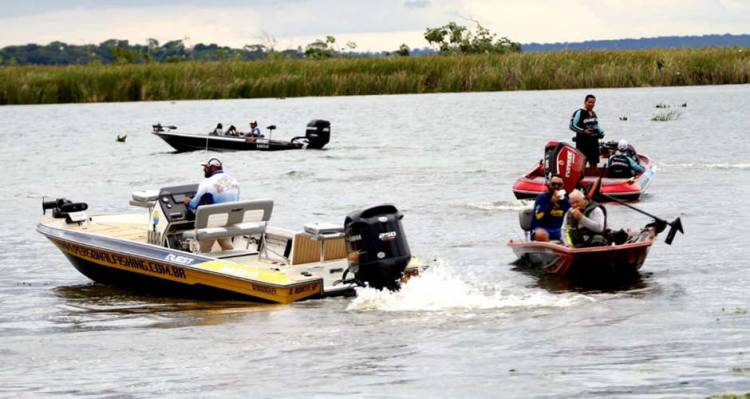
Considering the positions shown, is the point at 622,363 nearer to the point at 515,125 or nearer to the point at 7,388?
the point at 7,388

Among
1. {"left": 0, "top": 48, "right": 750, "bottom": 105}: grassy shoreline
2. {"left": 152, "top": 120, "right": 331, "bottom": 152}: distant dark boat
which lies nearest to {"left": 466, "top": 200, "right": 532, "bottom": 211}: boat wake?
{"left": 152, "top": 120, "right": 331, "bottom": 152}: distant dark boat

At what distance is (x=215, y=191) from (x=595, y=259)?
463 centimetres

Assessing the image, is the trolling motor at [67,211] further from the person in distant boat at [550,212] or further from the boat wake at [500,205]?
the boat wake at [500,205]

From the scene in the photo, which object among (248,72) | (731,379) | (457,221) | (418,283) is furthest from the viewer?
(248,72)

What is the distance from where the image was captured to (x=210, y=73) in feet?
208

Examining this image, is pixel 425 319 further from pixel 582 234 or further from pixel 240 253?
pixel 240 253

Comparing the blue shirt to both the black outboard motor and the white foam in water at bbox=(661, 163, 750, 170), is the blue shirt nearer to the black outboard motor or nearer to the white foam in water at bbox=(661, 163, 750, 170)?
the black outboard motor

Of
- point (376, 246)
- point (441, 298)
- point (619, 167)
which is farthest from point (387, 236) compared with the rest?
point (619, 167)

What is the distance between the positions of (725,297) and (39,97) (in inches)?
1967

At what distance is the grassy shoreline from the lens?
59.4 m

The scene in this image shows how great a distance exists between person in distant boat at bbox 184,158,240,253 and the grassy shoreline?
44.3 meters

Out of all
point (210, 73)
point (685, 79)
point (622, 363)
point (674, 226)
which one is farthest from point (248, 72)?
point (622, 363)

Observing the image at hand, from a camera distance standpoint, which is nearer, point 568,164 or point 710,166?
point 568,164

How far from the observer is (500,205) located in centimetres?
2673
